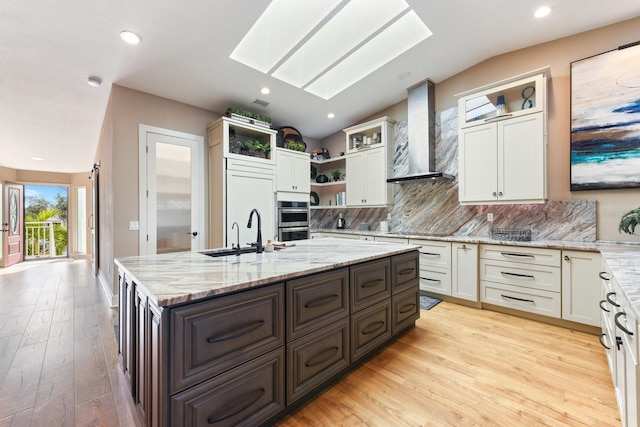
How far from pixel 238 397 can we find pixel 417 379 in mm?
1295

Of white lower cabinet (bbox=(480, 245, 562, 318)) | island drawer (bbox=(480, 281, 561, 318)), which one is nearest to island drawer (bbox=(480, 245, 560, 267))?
white lower cabinet (bbox=(480, 245, 562, 318))

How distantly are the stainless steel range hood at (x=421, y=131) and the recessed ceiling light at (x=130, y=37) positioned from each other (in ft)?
11.6

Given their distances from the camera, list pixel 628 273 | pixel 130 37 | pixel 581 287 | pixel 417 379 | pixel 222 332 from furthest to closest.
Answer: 1. pixel 581 287
2. pixel 130 37
3. pixel 417 379
4. pixel 628 273
5. pixel 222 332

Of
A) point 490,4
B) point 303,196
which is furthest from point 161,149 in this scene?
point 490,4

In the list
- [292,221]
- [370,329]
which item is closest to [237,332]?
[370,329]

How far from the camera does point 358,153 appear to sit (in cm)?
491

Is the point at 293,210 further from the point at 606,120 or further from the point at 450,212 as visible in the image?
the point at 606,120

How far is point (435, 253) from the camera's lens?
3670 millimetres

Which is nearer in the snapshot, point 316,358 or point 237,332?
point 237,332

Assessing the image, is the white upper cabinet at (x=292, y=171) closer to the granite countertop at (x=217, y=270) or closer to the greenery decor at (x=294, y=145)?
the greenery decor at (x=294, y=145)

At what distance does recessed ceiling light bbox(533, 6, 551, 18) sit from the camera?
106 inches

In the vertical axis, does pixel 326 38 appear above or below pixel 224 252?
above

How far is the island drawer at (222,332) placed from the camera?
3.68 ft

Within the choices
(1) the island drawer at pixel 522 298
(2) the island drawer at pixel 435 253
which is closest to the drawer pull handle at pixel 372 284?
(2) the island drawer at pixel 435 253
